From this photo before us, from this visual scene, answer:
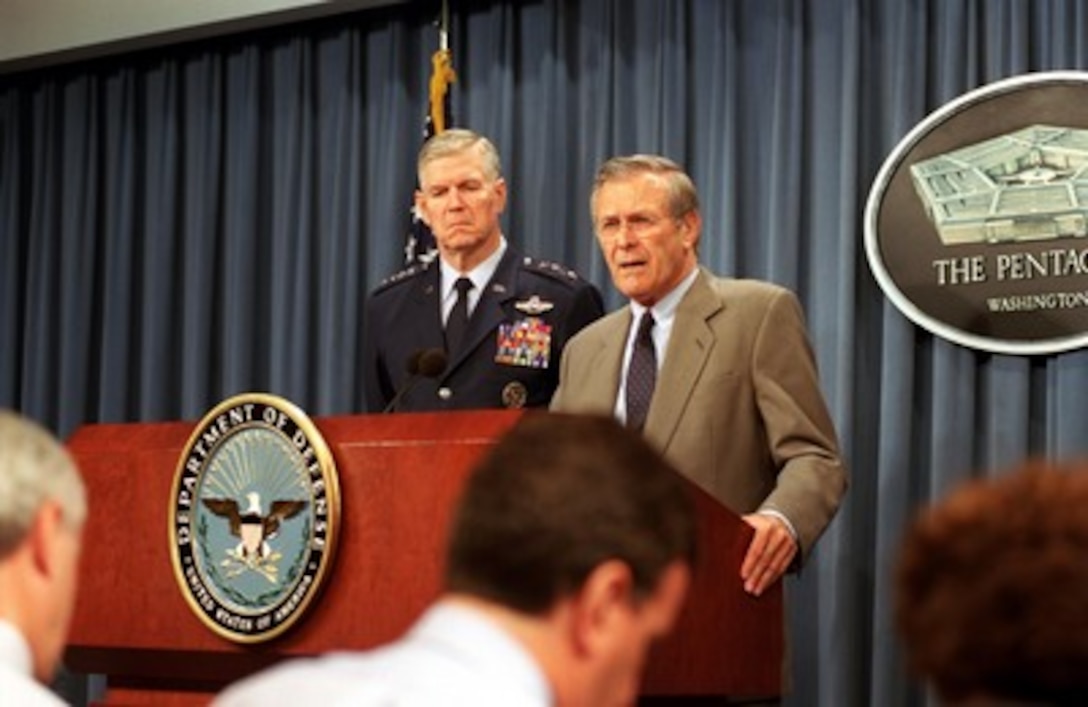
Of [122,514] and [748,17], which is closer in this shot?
[122,514]

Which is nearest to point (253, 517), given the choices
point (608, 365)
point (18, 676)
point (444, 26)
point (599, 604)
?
point (608, 365)

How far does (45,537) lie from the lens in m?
1.78

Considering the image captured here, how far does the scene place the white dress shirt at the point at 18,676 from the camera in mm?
1596

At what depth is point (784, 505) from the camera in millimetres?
3264

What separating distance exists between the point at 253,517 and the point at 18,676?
1409 mm

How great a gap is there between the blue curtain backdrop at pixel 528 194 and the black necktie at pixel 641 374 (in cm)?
146

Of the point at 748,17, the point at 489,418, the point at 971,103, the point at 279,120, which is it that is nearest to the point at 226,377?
the point at 279,120

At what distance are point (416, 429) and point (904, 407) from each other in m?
2.31

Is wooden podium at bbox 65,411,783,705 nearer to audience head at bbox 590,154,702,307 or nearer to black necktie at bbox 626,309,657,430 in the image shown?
black necktie at bbox 626,309,657,430

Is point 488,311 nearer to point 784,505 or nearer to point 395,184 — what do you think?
point 784,505

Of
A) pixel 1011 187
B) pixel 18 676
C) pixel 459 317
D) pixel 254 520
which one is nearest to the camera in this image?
A: pixel 18 676

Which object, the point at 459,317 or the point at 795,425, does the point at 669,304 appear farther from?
the point at 459,317

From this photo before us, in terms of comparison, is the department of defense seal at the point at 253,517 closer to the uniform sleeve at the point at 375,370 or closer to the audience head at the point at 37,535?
the uniform sleeve at the point at 375,370

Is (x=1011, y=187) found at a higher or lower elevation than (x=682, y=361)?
higher
